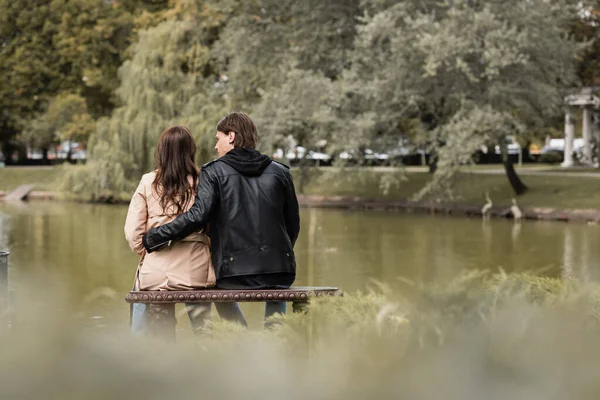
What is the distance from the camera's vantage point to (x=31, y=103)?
184 ft

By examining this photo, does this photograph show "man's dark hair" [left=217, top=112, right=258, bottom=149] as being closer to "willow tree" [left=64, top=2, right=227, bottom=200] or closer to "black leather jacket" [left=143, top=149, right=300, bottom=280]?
"black leather jacket" [left=143, top=149, right=300, bottom=280]

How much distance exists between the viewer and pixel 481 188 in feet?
132

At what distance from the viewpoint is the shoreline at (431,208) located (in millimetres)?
33875

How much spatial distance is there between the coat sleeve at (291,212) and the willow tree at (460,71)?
26240mm

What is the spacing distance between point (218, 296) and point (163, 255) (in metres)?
0.49

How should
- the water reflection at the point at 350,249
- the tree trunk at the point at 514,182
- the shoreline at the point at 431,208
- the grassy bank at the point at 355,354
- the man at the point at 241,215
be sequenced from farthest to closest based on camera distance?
the tree trunk at the point at 514,182, the shoreline at the point at 431,208, the water reflection at the point at 350,249, the man at the point at 241,215, the grassy bank at the point at 355,354

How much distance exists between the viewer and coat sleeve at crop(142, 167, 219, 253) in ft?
24.3

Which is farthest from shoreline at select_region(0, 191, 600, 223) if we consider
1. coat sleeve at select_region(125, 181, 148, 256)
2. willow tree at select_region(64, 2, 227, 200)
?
coat sleeve at select_region(125, 181, 148, 256)

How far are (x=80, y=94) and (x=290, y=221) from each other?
49307 millimetres

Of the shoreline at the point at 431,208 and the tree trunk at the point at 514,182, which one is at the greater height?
the tree trunk at the point at 514,182

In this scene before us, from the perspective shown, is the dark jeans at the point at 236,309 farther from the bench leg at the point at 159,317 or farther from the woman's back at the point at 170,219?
the bench leg at the point at 159,317

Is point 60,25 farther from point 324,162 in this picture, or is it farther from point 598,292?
point 598,292

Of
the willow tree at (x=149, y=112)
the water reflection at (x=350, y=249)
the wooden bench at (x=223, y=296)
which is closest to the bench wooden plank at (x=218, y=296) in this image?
the wooden bench at (x=223, y=296)

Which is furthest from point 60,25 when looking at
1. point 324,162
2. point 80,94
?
point 324,162
